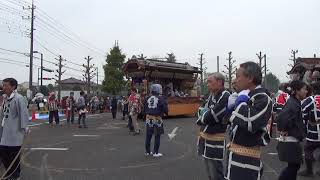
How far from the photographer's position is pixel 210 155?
6.72 m

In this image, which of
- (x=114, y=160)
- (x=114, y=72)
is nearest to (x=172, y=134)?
(x=114, y=160)

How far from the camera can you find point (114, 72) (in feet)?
198

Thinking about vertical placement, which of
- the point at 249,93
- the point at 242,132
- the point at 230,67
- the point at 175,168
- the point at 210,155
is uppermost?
the point at 230,67

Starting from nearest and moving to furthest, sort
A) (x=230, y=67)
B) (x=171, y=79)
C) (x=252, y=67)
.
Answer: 1. (x=252, y=67)
2. (x=171, y=79)
3. (x=230, y=67)

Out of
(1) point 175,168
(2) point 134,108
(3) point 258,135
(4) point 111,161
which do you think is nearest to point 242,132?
(3) point 258,135

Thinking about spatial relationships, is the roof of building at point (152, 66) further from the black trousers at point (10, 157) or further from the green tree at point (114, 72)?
the green tree at point (114, 72)

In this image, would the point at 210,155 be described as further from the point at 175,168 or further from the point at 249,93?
the point at 175,168

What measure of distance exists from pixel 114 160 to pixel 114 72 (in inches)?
1935

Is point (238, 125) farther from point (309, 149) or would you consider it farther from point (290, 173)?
point (309, 149)

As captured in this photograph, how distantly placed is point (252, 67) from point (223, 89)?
220 centimetres

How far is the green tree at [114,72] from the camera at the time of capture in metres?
60.2

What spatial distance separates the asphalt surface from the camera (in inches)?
378

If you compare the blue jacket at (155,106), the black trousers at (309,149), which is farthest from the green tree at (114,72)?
the black trousers at (309,149)

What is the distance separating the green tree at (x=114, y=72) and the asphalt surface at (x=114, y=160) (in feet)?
143
